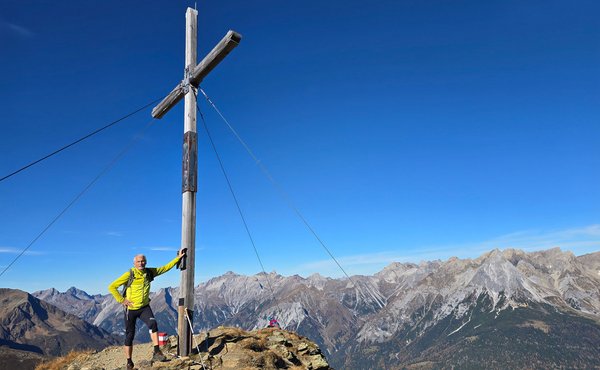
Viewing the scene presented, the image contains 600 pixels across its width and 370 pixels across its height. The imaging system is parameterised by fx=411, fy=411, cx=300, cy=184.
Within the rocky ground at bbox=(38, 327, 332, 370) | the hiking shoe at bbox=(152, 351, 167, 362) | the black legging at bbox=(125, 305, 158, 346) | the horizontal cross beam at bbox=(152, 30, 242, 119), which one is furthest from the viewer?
the rocky ground at bbox=(38, 327, 332, 370)

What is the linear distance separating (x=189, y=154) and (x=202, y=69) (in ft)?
10.2

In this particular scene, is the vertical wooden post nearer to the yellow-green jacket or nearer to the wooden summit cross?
the wooden summit cross

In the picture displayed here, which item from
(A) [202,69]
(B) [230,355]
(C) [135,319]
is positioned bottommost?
(B) [230,355]

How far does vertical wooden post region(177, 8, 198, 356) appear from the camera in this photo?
46.9ft

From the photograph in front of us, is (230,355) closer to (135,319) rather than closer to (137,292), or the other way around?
(135,319)

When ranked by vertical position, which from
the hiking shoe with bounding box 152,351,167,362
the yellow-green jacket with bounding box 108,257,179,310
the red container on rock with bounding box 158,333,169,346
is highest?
the yellow-green jacket with bounding box 108,257,179,310

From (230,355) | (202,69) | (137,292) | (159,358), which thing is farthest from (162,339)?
(202,69)

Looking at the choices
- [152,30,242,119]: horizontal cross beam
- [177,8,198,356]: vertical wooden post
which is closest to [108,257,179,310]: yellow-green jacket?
[177,8,198,356]: vertical wooden post

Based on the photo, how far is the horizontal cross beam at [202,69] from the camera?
1350 cm

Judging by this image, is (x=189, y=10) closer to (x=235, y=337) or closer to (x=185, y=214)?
(x=185, y=214)

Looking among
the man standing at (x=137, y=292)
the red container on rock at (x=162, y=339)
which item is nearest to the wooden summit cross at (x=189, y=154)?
the man standing at (x=137, y=292)

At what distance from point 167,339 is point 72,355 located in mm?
6074

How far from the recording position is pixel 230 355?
1569 centimetres

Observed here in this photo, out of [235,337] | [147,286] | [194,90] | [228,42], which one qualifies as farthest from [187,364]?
[228,42]
